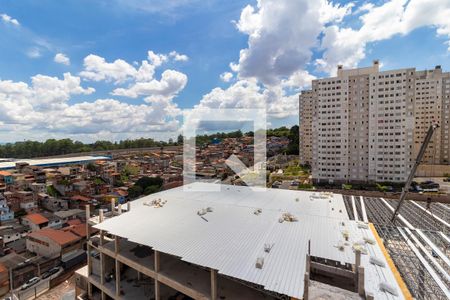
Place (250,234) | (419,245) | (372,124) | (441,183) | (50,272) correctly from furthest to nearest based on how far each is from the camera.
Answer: (372,124) < (441,183) < (50,272) < (419,245) < (250,234)

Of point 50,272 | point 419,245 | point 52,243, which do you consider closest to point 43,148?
point 52,243

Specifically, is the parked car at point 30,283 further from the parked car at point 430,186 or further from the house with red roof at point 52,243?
the parked car at point 430,186

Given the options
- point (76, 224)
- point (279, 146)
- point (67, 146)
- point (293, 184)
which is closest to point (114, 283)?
point (76, 224)

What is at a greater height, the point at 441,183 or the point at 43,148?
the point at 43,148

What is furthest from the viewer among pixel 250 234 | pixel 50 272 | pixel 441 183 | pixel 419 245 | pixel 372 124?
pixel 372 124

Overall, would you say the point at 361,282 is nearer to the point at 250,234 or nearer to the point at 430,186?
the point at 250,234

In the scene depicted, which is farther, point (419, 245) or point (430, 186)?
point (430, 186)

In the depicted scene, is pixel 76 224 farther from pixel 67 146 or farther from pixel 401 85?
pixel 67 146
